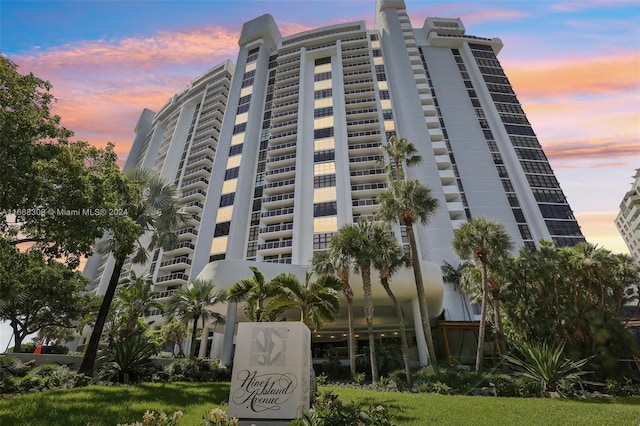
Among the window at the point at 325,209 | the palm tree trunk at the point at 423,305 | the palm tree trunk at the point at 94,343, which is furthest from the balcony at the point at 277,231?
the palm tree trunk at the point at 94,343

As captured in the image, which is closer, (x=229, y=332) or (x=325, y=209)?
(x=229, y=332)

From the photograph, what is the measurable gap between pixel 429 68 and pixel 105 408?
78.6m

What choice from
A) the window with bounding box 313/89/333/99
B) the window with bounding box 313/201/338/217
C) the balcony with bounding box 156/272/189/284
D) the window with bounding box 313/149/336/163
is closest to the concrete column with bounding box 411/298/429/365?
the window with bounding box 313/201/338/217

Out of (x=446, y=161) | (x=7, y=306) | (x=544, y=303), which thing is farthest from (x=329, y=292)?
(x=446, y=161)

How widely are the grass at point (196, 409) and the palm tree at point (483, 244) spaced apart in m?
9.55

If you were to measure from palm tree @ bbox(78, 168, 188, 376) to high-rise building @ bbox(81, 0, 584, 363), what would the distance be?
23.2m

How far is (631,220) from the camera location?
10388cm

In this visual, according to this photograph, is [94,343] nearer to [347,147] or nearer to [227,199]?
[227,199]

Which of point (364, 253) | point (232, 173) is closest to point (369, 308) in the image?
point (364, 253)

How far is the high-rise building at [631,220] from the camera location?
285ft

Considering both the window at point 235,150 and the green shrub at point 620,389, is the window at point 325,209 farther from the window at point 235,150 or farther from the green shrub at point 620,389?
Answer: the green shrub at point 620,389

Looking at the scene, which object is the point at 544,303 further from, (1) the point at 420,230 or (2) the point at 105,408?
(2) the point at 105,408

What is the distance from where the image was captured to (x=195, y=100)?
86125mm

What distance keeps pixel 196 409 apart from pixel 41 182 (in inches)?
411
